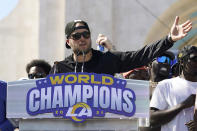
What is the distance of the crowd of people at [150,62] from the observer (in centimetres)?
409

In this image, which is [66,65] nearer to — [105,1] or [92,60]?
[92,60]

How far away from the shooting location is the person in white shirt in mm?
4633

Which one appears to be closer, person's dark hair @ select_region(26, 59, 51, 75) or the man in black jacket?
the man in black jacket

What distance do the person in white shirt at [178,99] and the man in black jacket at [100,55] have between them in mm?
618

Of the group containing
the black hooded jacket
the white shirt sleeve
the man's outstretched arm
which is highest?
the black hooded jacket

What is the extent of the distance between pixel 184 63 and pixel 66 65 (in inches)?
44.0

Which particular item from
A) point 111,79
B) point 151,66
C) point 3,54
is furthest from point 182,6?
point 111,79

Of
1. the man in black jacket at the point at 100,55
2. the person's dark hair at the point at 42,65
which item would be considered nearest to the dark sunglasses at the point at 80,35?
the man in black jacket at the point at 100,55

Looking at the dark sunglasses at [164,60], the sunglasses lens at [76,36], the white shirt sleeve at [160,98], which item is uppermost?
the sunglasses lens at [76,36]

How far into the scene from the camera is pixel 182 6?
50.1 feet

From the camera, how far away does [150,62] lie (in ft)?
15.4

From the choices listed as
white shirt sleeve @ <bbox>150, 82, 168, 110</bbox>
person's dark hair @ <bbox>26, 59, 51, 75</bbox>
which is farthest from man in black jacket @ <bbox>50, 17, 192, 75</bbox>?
person's dark hair @ <bbox>26, 59, 51, 75</bbox>

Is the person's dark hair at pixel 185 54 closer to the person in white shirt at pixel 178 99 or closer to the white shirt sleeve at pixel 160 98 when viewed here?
the person in white shirt at pixel 178 99

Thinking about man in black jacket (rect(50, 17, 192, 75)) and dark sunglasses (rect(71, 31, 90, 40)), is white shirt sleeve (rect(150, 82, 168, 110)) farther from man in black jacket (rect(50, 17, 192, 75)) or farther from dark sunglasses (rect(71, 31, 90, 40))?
dark sunglasses (rect(71, 31, 90, 40))
